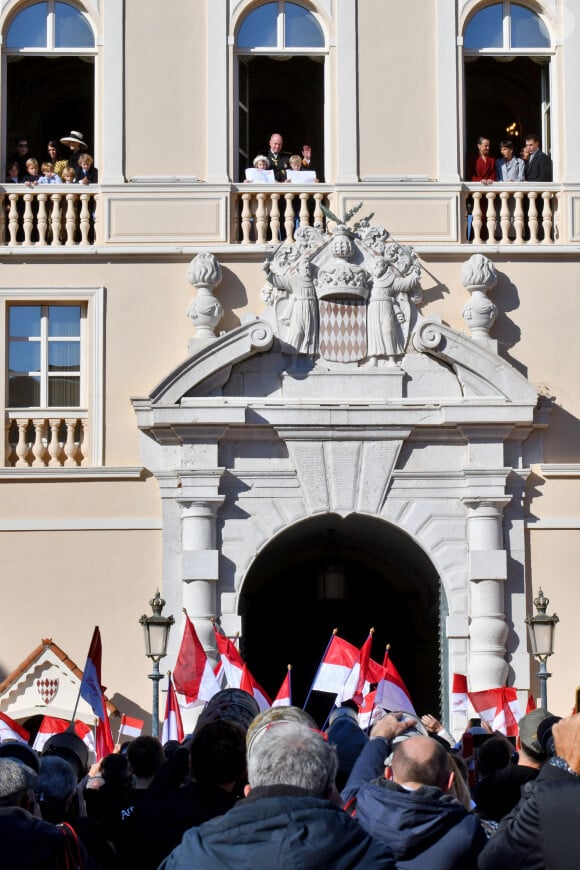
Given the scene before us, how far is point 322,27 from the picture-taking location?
19.8 meters

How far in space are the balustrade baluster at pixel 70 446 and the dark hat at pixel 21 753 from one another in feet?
35.0

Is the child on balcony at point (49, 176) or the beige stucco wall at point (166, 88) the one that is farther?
the child on balcony at point (49, 176)

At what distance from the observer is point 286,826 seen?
5859 mm

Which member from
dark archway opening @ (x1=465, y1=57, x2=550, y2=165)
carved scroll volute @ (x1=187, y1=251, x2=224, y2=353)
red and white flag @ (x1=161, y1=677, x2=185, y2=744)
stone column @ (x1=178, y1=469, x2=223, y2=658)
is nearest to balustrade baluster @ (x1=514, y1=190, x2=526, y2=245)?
carved scroll volute @ (x1=187, y1=251, x2=224, y2=353)

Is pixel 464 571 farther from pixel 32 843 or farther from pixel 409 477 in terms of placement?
pixel 32 843

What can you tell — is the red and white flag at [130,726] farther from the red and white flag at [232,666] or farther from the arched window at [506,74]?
the arched window at [506,74]

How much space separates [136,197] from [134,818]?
1184 cm

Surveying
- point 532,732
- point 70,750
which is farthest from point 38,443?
point 532,732

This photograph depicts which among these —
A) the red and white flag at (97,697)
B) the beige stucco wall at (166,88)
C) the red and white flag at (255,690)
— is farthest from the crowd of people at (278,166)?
the red and white flag at (255,690)

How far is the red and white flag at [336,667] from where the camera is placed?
14.9m

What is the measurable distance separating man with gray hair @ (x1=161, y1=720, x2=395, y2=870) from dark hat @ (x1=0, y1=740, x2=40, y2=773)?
202cm

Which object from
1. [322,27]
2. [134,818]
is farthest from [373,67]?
[134,818]

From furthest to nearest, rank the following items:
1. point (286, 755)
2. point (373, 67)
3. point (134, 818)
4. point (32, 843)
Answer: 1. point (373, 67)
2. point (134, 818)
3. point (32, 843)
4. point (286, 755)

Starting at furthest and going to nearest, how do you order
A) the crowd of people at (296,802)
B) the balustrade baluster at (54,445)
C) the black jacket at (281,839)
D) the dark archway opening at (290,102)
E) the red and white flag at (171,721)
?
the dark archway opening at (290,102), the balustrade baluster at (54,445), the red and white flag at (171,721), the crowd of people at (296,802), the black jacket at (281,839)
